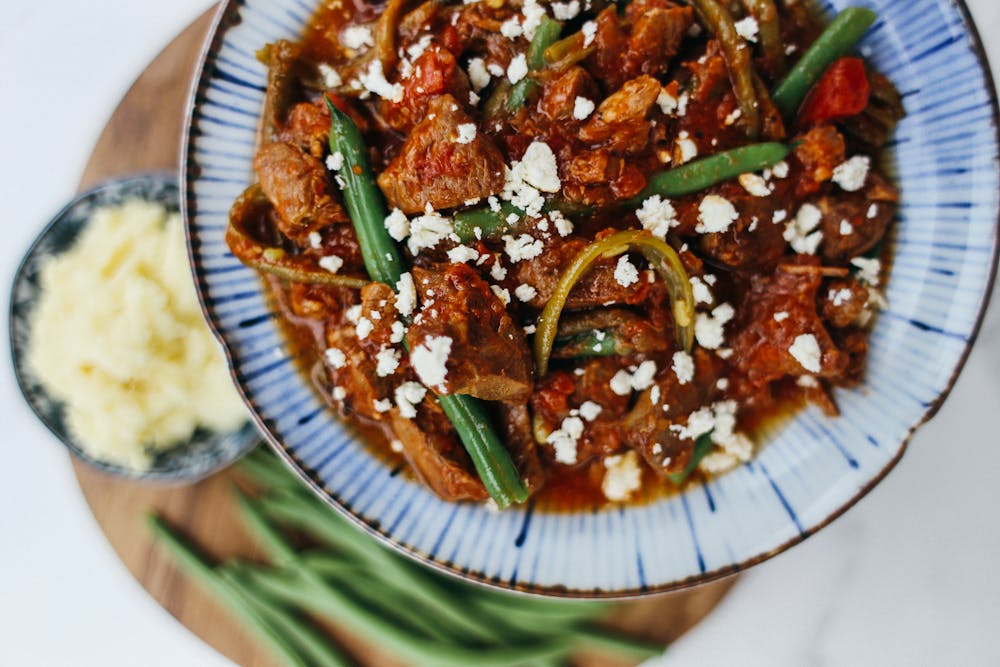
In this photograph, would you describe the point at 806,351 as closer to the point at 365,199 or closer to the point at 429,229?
the point at 429,229

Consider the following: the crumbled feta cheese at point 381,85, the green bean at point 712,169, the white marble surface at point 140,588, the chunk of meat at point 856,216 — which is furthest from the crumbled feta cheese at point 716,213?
the white marble surface at point 140,588

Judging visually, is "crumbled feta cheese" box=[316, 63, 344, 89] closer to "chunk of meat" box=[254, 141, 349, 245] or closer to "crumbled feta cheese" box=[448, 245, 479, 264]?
"chunk of meat" box=[254, 141, 349, 245]

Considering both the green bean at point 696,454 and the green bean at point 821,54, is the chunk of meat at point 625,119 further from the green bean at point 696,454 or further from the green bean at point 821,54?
the green bean at point 696,454

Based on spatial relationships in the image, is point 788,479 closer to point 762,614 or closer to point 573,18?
point 762,614

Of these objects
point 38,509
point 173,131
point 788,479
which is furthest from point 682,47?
point 38,509

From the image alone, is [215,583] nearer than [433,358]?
No

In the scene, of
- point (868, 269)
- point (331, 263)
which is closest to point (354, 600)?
point (331, 263)
